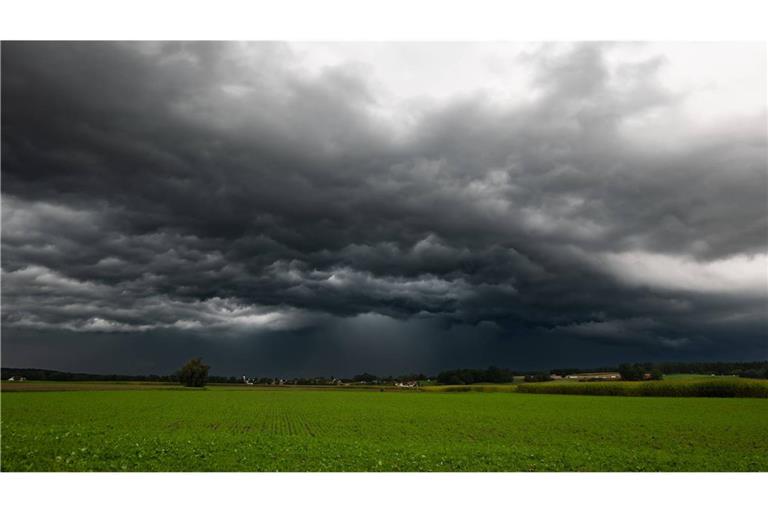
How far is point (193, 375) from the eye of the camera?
6865 inches

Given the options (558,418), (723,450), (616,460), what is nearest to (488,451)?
(616,460)

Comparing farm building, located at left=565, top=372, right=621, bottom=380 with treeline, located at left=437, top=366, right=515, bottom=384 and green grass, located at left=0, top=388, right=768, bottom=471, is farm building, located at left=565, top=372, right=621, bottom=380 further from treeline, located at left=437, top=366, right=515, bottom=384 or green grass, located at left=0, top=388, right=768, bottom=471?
green grass, located at left=0, top=388, right=768, bottom=471

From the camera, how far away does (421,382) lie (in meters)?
199

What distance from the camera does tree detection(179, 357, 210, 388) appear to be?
173875 mm

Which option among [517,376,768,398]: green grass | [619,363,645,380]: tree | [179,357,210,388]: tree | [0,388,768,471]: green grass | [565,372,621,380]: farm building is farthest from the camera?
[179,357,210,388]: tree

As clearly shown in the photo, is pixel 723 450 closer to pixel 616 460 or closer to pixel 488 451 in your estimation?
pixel 616 460

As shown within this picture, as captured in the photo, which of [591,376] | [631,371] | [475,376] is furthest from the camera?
[475,376]

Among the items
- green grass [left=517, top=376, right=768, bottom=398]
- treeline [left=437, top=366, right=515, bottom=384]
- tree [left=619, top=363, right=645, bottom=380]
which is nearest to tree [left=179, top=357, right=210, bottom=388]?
treeline [left=437, top=366, right=515, bottom=384]

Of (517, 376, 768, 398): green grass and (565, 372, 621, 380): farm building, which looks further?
(565, 372, 621, 380): farm building

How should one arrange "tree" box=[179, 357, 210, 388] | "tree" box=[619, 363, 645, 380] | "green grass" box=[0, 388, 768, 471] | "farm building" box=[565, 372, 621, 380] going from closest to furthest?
"green grass" box=[0, 388, 768, 471] < "tree" box=[619, 363, 645, 380] < "farm building" box=[565, 372, 621, 380] < "tree" box=[179, 357, 210, 388]

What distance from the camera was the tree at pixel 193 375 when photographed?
174 meters

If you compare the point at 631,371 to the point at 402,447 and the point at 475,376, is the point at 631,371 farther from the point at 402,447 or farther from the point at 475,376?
the point at 402,447

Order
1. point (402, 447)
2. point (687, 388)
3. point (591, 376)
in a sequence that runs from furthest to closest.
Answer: point (591, 376), point (687, 388), point (402, 447)

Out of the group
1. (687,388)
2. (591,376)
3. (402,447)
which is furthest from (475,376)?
(402,447)
